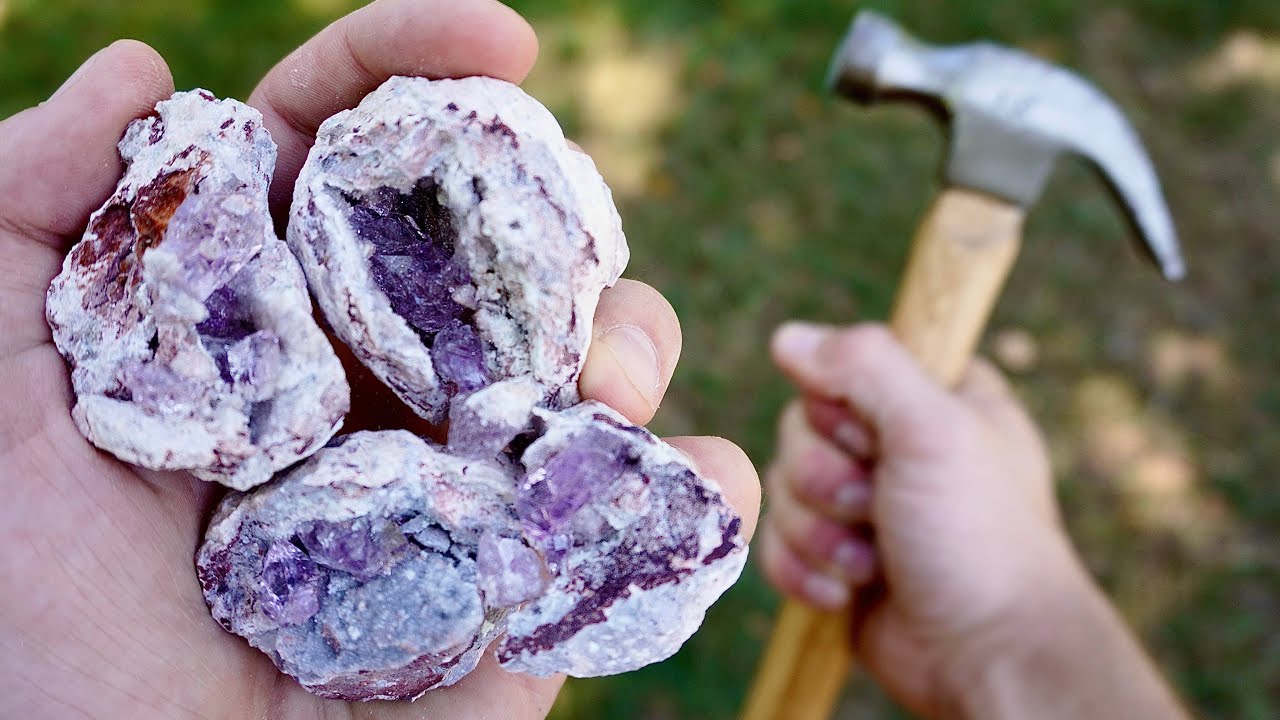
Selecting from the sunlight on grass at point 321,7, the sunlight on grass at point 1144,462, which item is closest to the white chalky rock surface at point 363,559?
the sunlight on grass at point 321,7

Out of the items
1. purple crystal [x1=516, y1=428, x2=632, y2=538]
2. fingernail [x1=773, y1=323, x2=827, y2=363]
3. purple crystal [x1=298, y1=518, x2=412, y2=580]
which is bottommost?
fingernail [x1=773, y1=323, x2=827, y2=363]

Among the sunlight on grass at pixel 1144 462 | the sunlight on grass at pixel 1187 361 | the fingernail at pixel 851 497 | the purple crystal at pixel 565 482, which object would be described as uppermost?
the purple crystal at pixel 565 482

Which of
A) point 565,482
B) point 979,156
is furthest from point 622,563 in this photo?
point 979,156

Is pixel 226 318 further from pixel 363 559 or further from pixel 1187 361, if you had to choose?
pixel 1187 361

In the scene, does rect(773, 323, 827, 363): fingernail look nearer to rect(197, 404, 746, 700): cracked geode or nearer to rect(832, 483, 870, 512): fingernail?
rect(832, 483, 870, 512): fingernail

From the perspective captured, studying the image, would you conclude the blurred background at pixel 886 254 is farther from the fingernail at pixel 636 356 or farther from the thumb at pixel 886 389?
the fingernail at pixel 636 356

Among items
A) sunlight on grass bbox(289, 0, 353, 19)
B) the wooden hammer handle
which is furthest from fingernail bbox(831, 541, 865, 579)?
sunlight on grass bbox(289, 0, 353, 19)

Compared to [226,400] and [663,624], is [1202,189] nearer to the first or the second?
[663,624]
